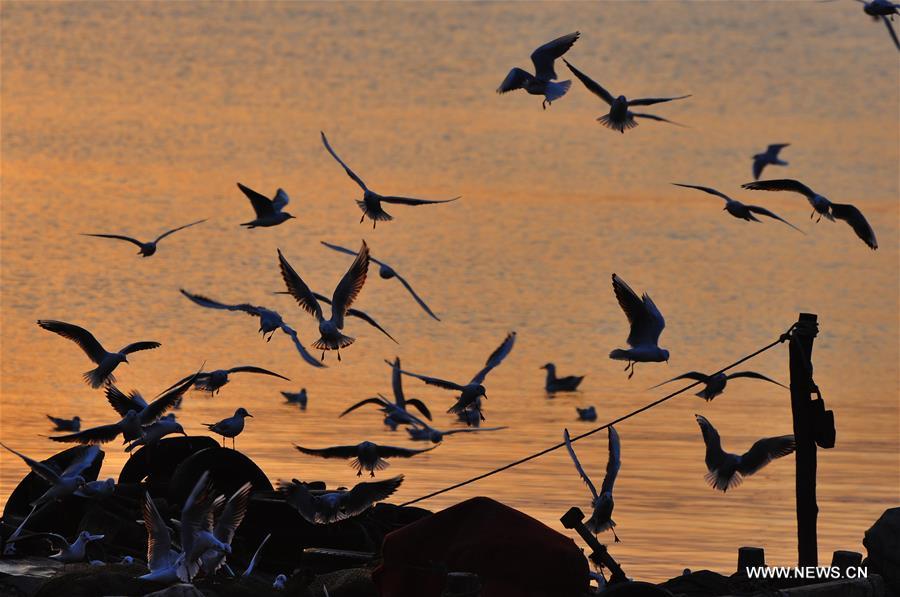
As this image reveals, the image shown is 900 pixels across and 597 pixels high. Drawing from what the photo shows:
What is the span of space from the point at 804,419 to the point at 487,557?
5061mm

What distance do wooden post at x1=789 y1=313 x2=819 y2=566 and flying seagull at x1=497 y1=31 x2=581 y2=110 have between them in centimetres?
472

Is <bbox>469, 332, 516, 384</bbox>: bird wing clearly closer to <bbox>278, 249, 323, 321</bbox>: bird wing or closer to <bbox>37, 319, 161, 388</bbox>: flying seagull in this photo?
<bbox>278, 249, 323, 321</bbox>: bird wing

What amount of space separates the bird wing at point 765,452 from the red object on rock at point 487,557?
201 inches

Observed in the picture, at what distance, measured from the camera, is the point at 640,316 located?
20984 millimetres

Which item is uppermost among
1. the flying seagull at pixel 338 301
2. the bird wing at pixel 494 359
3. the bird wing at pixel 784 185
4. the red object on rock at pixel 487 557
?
the bird wing at pixel 784 185

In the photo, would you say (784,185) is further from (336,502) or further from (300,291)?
(336,502)

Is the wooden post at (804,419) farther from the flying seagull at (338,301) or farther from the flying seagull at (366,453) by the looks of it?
the flying seagull at (338,301)

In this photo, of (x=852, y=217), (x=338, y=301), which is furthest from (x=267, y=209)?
(x=852, y=217)

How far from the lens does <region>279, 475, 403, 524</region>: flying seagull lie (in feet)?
59.1

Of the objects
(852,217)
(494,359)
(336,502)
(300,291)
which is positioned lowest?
(336,502)

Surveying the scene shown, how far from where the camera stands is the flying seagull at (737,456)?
20062 mm

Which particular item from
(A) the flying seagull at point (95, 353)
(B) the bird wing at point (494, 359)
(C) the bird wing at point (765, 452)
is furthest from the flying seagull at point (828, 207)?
(A) the flying seagull at point (95, 353)

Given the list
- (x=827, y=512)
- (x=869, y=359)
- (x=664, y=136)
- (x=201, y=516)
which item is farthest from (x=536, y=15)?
(x=201, y=516)

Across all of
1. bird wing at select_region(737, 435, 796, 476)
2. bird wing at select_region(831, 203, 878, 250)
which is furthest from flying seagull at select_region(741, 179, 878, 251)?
bird wing at select_region(737, 435, 796, 476)
